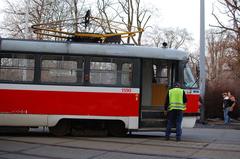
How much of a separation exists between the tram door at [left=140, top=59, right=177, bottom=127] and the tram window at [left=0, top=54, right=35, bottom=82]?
365cm

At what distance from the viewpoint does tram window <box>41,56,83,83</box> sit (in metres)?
15.2

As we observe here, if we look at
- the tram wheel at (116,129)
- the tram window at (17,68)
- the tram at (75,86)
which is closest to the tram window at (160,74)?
the tram at (75,86)

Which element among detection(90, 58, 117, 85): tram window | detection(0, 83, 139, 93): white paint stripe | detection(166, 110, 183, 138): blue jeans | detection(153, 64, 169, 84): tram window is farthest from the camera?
detection(153, 64, 169, 84): tram window

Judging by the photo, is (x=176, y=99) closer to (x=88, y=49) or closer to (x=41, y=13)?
(x=88, y=49)

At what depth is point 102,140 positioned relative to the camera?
14.7 metres

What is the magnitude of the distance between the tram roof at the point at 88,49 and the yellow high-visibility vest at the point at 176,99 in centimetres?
120

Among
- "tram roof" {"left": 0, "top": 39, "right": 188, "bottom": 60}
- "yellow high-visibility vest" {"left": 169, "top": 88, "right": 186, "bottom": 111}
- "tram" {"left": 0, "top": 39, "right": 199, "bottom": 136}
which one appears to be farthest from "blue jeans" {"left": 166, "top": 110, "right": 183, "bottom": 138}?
"tram roof" {"left": 0, "top": 39, "right": 188, "bottom": 60}

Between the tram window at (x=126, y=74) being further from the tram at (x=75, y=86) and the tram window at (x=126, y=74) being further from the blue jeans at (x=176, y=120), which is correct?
the blue jeans at (x=176, y=120)

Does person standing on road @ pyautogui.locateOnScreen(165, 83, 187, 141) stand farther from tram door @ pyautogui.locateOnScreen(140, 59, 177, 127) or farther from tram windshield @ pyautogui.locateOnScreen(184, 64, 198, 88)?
tram windshield @ pyautogui.locateOnScreen(184, 64, 198, 88)

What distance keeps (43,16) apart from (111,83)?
31346 millimetres

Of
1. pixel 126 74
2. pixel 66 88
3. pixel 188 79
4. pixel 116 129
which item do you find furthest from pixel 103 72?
pixel 188 79

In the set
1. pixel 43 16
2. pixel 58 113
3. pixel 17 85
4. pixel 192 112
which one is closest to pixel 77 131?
pixel 58 113

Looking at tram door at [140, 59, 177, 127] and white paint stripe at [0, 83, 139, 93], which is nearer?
white paint stripe at [0, 83, 139, 93]

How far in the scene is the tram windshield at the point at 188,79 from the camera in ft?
52.8
